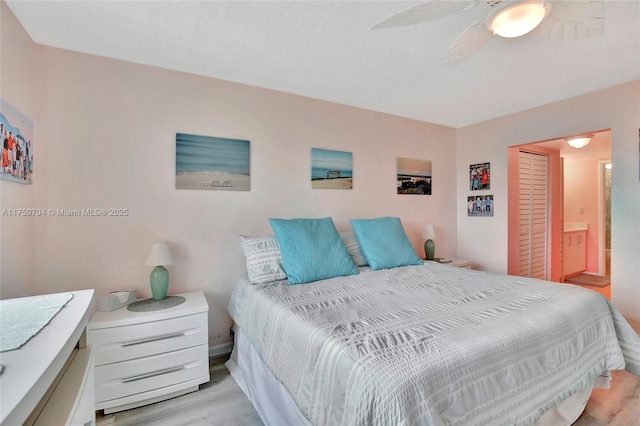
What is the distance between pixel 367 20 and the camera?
5.57 feet

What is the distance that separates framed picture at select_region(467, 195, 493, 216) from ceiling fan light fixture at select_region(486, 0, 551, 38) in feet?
8.57

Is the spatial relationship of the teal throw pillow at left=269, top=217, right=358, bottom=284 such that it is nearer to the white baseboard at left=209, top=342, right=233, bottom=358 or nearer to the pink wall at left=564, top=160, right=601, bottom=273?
the white baseboard at left=209, top=342, right=233, bottom=358

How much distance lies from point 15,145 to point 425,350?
2.34m

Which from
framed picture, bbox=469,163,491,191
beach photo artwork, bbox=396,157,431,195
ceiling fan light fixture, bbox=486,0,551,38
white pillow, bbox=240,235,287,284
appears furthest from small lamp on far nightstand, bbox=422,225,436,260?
ceiling fan light fixture, bbox=486,0,551,38

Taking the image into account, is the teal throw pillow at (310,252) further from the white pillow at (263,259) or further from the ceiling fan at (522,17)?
the ceiling fan at (522,17)

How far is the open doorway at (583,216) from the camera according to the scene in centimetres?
429

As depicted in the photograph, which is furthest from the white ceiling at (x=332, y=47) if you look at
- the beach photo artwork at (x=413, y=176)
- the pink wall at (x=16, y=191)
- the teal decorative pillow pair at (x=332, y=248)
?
the teal decorative pillow pair at (x=332, y=248)

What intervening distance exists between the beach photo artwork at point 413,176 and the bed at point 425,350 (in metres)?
1.62

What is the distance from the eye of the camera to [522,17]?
1.33 meters

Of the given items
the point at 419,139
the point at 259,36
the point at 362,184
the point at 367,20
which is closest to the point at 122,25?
the point at 259,36

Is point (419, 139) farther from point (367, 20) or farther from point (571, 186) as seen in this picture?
point (571, 186)

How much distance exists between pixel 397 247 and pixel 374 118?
5.07 feet

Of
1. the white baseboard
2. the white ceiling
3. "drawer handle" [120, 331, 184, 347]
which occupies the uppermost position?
the white ceiling

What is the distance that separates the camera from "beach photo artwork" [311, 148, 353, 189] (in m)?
2.91
